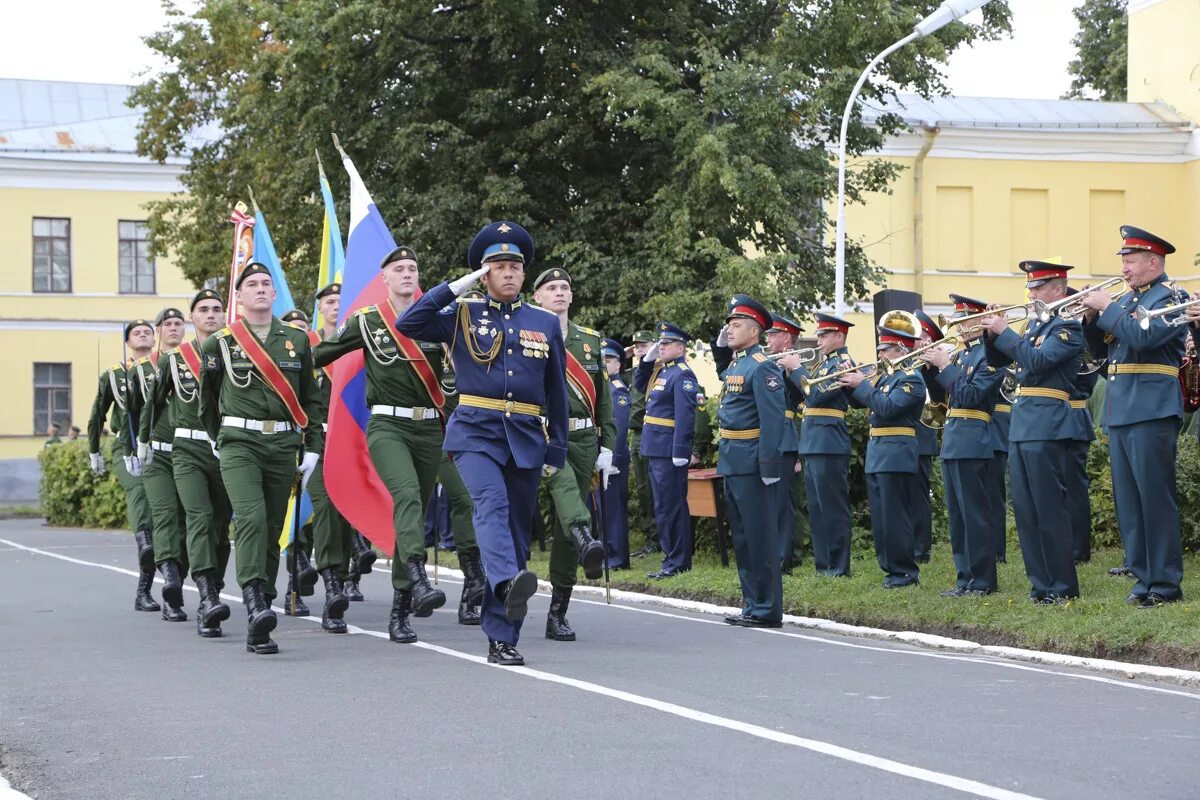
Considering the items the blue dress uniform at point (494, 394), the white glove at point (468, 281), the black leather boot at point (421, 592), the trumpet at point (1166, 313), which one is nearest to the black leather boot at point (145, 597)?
the black leather boot at point (421, 592)

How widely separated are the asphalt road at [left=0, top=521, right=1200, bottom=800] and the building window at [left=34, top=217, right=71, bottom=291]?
4010 centimetres

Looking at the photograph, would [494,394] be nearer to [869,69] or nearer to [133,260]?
[869,69]

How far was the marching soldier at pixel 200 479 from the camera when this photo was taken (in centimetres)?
1195

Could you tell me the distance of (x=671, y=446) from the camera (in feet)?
54.9

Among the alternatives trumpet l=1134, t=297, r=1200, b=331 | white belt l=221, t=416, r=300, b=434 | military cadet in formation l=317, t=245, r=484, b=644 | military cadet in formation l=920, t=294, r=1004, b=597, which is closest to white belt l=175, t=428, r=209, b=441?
white belt l=221, t=416, r=300, b=434

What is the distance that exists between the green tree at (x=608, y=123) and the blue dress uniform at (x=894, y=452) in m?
8.96

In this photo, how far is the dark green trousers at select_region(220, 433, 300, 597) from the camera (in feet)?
36.3

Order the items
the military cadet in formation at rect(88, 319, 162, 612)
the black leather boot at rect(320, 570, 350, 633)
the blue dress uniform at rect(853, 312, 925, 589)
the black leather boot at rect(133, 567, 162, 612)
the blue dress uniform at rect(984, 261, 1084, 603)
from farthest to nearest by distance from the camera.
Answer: the military cadet in formation at rect(88, 319, 162, 612)
the black leather boot at rect(133, 567, 162, 612)
the blue dress uniform at rect(853, 312, 925, 589)
the black leather boot at rect(320, 570, 350, 633)
the blue dress uniform at rect(984, 261, 1084, 603)

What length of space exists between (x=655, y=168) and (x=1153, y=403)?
15.3 meters

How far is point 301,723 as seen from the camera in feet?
26.1

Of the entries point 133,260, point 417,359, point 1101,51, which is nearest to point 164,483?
point 417,359

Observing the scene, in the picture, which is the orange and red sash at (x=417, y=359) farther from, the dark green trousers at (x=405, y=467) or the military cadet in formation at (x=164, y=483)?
the military cadet in formation at (x=164, y=483)

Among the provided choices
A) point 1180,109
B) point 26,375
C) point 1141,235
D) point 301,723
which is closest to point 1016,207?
point 1180,109

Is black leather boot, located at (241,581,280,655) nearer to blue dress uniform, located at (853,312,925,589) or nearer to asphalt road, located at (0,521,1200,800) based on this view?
asphalt road, located at (0,521,1200,800)
